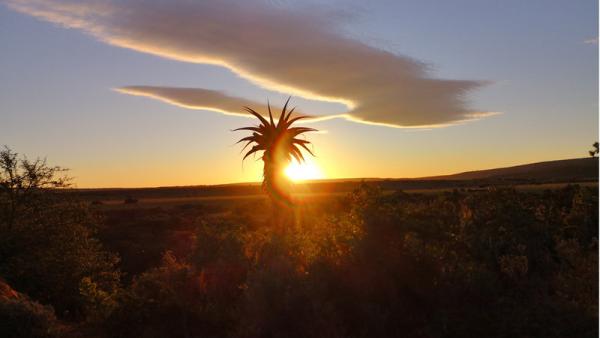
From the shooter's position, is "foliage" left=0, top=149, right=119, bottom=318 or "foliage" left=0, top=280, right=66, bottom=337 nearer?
"foliage" left=0, top=280, right=66, bottom=337

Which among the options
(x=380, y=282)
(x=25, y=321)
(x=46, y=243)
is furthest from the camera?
(x=46, y=243)

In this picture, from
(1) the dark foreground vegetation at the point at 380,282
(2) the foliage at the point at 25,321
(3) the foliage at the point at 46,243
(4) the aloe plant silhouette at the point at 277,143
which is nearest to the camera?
(1) the dark foreground vegetation at the point at 380,282

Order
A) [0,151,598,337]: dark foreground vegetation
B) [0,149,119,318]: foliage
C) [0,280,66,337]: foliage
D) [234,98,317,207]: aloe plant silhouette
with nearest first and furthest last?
1. [0,151,598,337]: dark foreground vegetation
2. [0,280,66,337]: foliage
3. [0,149,119,318]: foliage
4. [234,98,317,207]: aloe plant silhouette

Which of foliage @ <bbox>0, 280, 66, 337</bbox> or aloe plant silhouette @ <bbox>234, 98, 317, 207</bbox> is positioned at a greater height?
aloe plant silhouette @ <bbox>234, 98, 317, 207</bbox>

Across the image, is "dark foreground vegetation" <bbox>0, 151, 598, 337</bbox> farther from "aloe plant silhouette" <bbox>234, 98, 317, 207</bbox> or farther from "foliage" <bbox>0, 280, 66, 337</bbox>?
"aloe plant silhouette" <bbox>234, 98, 317, 207</bbox>

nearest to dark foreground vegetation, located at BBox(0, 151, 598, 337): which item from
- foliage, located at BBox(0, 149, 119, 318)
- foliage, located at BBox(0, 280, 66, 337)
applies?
foliage, located at BBox(0, 280, 66, 337)

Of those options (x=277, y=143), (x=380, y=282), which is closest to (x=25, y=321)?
(x=380, y=282)

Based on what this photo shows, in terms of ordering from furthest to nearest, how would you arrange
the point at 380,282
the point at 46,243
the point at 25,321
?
the point at 46,243
the point at 25,321
the point at 380,282

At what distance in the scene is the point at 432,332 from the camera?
343 inches

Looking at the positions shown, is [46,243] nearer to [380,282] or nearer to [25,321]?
[25,321]

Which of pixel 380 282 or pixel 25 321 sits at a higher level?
pixel 380 282

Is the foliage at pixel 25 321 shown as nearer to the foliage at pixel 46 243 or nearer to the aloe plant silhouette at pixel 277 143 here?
the foliage at pixel 46 243

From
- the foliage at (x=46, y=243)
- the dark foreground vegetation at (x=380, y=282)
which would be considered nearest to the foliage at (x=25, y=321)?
the dark foreground vegetation at (x=380, y=282)

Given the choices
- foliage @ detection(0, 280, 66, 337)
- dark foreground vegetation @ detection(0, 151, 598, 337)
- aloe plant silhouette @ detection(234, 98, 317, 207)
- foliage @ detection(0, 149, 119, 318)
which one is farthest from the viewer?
aloe plant silhouette @ detection(234, 98, 317, 207)
